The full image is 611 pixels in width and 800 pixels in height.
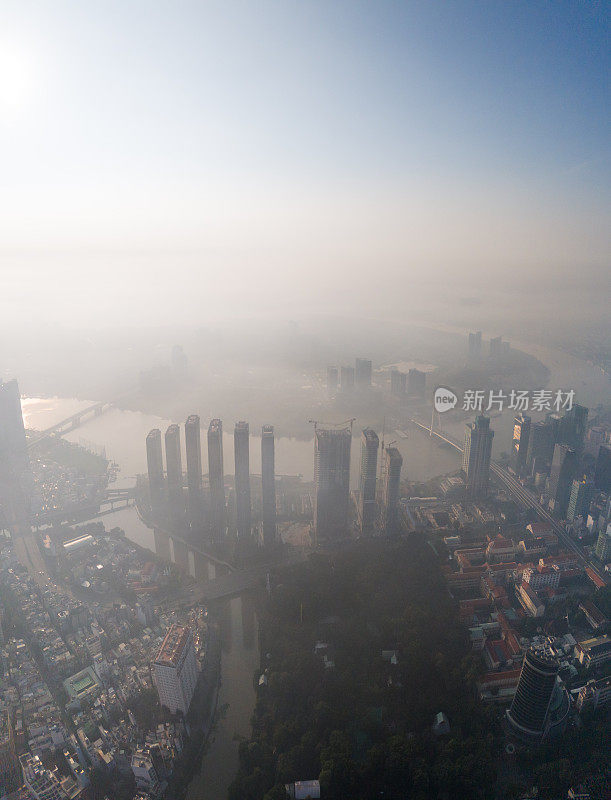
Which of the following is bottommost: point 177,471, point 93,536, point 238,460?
point 93,536

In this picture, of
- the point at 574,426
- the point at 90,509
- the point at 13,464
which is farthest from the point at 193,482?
the point at 574,426

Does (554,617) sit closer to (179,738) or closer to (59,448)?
(179,738)

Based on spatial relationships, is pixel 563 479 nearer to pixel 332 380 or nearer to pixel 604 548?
pixel 604 548

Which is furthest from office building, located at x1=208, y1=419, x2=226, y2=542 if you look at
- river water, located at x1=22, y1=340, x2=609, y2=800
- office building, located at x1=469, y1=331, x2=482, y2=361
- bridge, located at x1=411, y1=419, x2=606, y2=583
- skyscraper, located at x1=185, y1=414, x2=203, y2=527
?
office building, located at x1=469, y1=331, x2=482, y2=361

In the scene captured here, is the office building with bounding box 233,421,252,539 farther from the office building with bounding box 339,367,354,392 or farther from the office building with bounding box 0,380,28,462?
the office building with bounding box 339,367,354,392

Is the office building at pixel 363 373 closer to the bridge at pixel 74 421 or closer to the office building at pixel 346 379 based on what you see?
the office building at pixel 346 379

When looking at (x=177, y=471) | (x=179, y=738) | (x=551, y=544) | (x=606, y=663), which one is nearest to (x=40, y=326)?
(x=177, y=471)
